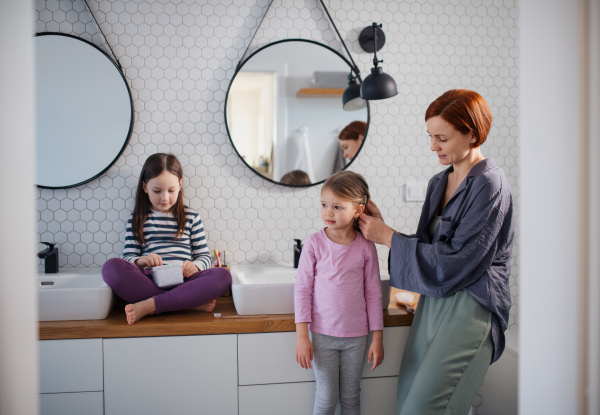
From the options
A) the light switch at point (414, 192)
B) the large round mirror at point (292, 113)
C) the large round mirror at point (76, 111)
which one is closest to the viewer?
the large round mirror at point (76, 111)

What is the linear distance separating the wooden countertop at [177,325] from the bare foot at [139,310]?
0.02m

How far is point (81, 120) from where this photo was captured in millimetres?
1693

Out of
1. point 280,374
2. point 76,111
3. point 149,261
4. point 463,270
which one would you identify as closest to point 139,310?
point 149,261

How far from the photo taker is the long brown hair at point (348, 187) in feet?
4.06

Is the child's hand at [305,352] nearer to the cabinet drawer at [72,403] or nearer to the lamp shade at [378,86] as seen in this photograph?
the cabinet drawer at [72,403]

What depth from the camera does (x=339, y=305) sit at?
122cm

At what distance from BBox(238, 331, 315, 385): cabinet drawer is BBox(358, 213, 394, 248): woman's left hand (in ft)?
1.46

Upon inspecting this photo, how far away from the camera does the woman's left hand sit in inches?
48.8

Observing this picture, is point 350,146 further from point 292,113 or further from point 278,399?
point 278,399

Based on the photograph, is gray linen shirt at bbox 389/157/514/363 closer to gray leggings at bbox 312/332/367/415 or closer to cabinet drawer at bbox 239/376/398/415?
gray leggings at bbox 312/332/367/415

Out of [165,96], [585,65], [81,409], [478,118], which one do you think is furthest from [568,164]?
[165,96]

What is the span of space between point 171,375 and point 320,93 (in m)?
1.35

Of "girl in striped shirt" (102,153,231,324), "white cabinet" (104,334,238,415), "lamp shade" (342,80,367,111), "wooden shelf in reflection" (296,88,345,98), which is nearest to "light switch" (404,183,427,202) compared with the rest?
"lamp shade" (342,80,367,111)

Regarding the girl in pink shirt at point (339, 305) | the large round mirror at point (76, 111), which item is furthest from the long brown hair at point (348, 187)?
the large round mirror at point (76, 111)
